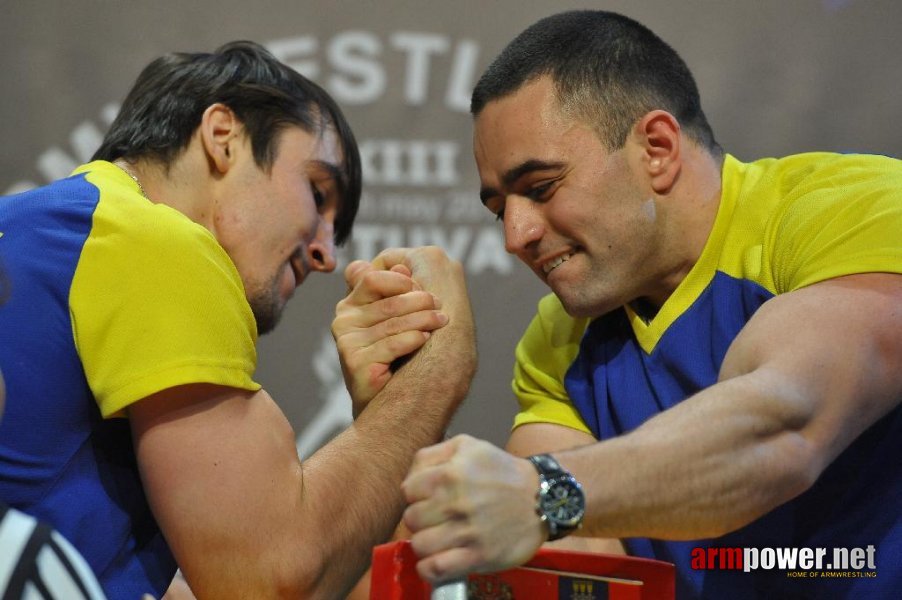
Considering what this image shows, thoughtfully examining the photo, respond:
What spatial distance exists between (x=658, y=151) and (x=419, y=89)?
0.83 m

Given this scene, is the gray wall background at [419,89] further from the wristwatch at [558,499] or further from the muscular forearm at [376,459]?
the wristwatch at [558,499]

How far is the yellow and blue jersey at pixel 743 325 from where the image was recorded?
3.88 ft

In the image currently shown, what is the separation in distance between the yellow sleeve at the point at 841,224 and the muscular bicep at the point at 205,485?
611 millimetres

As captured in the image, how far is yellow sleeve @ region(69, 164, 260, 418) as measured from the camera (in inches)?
39.9

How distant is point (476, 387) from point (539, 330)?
19.7 inches

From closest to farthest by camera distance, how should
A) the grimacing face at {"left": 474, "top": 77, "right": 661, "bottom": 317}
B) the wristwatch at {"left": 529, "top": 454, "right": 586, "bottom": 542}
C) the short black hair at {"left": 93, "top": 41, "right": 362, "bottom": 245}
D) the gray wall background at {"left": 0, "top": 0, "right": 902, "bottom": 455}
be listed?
the wristwatch at {"left": 529, "top": 454, "right": 586, "bottom": 542} < the grimacing face at {"left": 474, "top": 77, "right": 661, "bottom": 317} < the short black hair at {"left": 93, "top": 41, "right": 362, "bottom": 245} < the gray wall background at {"left": 0, "top": 0, "right": 902, "bottom": 455}

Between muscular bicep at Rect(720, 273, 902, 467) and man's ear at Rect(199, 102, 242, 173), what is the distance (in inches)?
29.0

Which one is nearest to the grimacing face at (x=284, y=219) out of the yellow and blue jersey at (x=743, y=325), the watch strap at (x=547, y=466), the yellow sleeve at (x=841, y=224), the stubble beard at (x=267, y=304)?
the stubble beard at (x=267, y=304)

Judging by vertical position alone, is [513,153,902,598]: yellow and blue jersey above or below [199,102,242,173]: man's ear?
below

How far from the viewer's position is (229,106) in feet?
4.90

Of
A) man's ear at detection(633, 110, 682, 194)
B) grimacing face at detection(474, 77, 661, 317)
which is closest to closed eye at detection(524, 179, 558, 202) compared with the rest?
grimacing face at detection(474, 77, 661, 317)

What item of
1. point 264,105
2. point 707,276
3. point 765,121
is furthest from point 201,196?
point 765,121

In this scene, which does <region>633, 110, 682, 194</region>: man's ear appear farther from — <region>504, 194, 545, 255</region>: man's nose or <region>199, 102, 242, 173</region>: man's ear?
<region>199, 102, 242, 173</region>: man's ear

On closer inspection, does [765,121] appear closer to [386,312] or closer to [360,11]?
[360,11]
